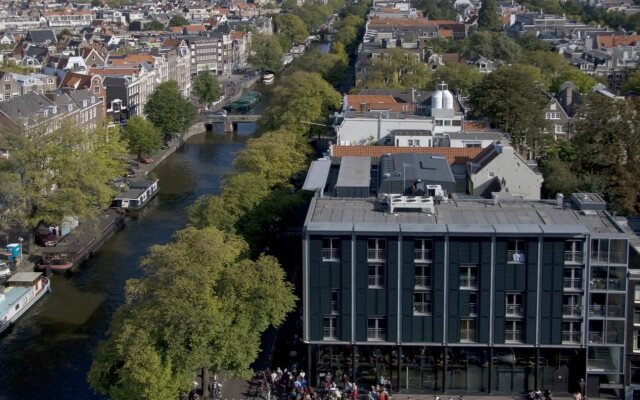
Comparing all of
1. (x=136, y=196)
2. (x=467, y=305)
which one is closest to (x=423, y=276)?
(x=467, y=305)

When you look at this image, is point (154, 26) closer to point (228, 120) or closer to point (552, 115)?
point (228, 120)

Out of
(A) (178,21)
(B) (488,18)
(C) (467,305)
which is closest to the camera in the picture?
(C) (467,305)

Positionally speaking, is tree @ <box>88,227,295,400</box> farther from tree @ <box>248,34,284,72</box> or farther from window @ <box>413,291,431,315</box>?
tree @ <box>248,34,284,72</box>

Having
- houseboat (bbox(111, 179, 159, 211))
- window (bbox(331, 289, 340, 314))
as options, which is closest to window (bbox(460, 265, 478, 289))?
window (bbox(331, 289, 340, 314))

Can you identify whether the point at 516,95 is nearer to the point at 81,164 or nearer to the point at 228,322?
the point at 81,164

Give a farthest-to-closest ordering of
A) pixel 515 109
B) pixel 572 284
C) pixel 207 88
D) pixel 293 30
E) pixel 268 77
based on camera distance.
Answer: pixel 293 30, pixel 268 77, pixel 207 88, pixel 515 109, pixel 572 284
